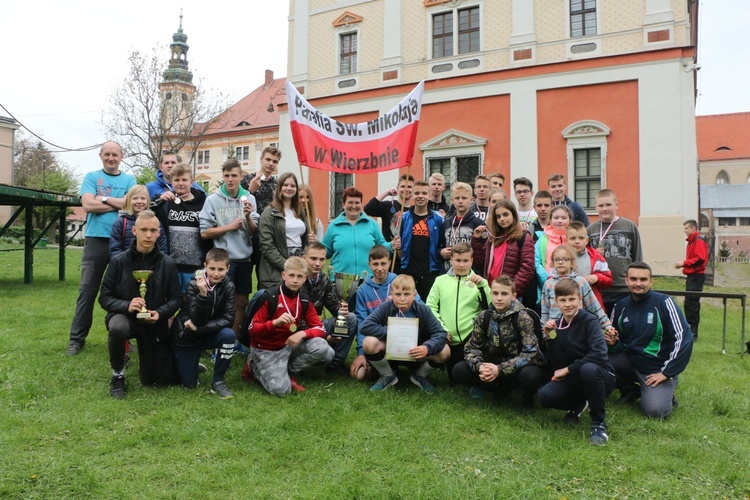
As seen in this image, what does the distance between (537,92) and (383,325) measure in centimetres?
1558

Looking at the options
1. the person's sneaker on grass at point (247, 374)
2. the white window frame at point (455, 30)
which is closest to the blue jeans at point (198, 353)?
the person's sneaker on grass at point (247, 374)

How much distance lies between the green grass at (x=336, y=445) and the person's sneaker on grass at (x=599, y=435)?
6 centimetres

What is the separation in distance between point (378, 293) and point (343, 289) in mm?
421

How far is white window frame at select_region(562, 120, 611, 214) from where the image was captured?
17344mm

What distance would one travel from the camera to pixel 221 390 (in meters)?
4.83

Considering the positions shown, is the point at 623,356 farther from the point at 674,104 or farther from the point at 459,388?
the point at 674,104

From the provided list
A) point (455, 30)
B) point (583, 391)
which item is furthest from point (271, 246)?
point (455, 30)

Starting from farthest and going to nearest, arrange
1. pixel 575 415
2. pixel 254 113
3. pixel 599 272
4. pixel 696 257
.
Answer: pixel 254 113 → pixel 696 257 → pixel 599 272 → pixel 575 415

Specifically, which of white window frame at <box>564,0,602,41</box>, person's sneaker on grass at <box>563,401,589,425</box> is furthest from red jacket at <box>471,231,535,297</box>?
white window frame at <box>564,0,602,41</box>

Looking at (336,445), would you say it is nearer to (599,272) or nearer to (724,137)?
(599,272)

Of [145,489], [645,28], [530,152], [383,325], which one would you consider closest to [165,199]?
[383,325]

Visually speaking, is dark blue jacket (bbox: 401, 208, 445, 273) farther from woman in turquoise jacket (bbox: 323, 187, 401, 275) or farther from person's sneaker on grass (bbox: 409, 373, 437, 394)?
person's sneaker on grass (bbox: 409, 373, 437, 394)

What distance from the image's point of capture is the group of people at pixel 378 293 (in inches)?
182

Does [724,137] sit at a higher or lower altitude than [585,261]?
higher
